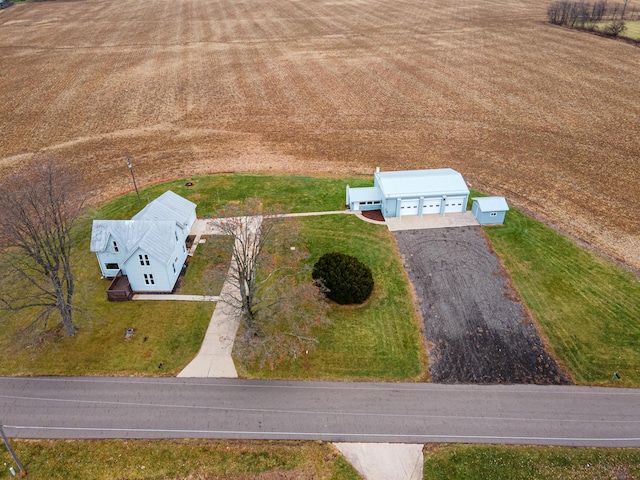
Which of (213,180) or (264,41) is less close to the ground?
(264,41)

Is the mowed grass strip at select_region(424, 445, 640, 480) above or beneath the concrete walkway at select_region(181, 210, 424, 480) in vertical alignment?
beneath

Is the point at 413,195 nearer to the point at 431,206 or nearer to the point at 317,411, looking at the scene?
the point at 431,206

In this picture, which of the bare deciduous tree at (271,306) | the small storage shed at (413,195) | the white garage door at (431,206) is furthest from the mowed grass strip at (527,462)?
the white garage door at (431,206)

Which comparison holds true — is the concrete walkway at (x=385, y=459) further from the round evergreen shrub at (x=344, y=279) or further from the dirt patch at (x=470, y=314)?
the round evergreen shrub at (x=344, y=279)

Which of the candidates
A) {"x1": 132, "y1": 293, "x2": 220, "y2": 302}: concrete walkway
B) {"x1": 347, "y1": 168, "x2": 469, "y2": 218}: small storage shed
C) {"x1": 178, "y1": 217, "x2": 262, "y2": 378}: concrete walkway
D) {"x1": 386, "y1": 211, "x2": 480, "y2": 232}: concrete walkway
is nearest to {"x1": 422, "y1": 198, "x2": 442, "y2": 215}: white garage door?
{"x1": 347, "y1": 168, "x2": 469, "y2": 218}: small storage shed

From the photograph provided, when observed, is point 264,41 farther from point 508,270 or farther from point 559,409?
point 559,409

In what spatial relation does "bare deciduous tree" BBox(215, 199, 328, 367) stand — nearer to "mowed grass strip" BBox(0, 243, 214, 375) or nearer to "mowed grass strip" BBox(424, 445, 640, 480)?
"mowed grass strip" BBox(0, 243, 214, 375)

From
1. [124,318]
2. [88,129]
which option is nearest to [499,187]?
[124,318]
